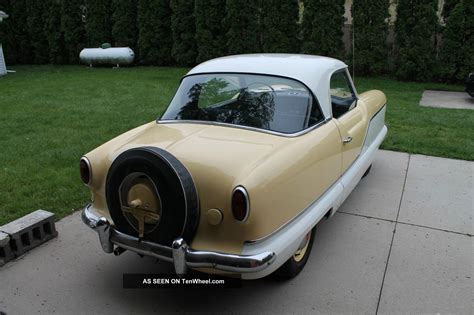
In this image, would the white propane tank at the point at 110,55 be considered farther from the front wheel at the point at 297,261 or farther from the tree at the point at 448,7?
the front wheel at the point at 297,261

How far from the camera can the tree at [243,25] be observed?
11797mm

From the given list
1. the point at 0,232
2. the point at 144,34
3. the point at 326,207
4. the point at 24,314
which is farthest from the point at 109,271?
the point at 144,34

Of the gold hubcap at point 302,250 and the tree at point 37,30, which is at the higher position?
the tree at point 37,30

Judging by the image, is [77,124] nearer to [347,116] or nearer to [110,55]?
[347,116]

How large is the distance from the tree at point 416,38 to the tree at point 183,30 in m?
5.99

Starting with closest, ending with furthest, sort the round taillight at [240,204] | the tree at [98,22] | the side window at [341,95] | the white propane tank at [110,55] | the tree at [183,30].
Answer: the round taillight at [240,204] → the side window at [341,95] → the tree at [183,30] → the white propane tank at [110,55] → the tree at [98,22]

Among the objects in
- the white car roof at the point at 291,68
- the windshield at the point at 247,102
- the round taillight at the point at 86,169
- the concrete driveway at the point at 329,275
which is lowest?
the concrete driveway at the point at 329,275

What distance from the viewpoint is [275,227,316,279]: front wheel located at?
301 centimetres

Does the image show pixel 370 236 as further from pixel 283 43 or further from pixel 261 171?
pixel 283 43

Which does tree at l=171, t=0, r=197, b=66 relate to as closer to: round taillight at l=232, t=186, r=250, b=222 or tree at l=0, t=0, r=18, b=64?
tree at l=0, t=0, r=18, b=64

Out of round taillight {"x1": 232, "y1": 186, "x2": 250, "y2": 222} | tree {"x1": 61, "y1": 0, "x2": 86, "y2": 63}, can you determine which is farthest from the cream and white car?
tree {"x1": 61, "y1": 0, "x2": 86, "y2": 63}

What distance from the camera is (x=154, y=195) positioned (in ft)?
8.36

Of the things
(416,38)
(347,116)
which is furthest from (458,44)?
(347,116)

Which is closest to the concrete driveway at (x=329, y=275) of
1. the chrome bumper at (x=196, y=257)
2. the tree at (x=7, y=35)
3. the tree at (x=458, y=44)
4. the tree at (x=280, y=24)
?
the chrome bumper at (x=196, y=257)
